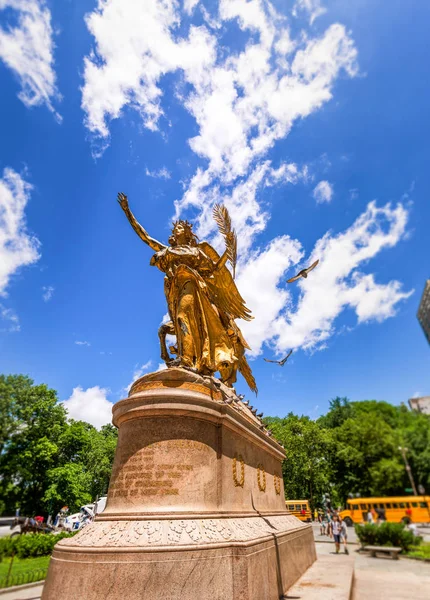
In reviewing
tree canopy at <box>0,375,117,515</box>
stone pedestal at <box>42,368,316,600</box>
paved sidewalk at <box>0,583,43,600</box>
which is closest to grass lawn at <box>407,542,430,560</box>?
stone pedestal at <box>42,368,316,600</box>

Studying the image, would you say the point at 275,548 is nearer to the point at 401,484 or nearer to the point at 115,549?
the point at 115,549

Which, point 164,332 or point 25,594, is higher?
point 164,332

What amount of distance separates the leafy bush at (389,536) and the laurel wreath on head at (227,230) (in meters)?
12.3

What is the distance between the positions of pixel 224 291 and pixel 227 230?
5.55 ft

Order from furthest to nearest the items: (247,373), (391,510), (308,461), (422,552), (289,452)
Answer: (289,452)
(308,461)
(391,510)
(422,552)
(247,373)

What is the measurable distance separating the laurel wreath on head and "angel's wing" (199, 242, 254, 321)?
20.6 inches

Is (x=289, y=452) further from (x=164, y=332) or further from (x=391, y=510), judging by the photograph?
(x=164, y=332)

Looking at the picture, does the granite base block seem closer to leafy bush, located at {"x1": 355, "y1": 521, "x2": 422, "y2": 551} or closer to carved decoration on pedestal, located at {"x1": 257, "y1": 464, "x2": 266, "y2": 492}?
carved decoration on pedestal, located at {"x1": 257, "y1": 464, "x2": 266, "y2": 492}

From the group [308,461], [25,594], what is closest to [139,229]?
[25,594]

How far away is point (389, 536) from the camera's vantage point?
43.9 ft

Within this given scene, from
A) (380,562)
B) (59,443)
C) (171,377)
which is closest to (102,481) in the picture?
(59,443)

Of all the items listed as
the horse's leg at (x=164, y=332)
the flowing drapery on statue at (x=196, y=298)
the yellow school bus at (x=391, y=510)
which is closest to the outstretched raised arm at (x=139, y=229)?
the flowing drapery on statue at (x=196, y=298)

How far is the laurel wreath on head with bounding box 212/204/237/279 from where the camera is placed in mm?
8945

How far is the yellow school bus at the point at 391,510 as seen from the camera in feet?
64.8
